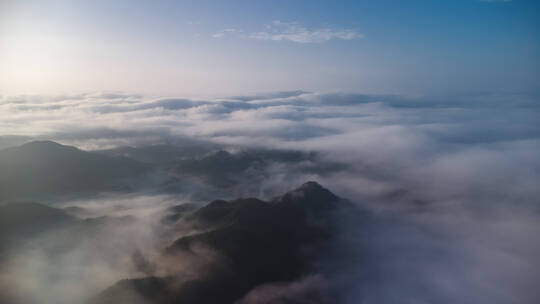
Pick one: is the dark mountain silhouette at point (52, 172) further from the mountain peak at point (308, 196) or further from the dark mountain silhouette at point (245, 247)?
the mountain peak at point (308, 196)

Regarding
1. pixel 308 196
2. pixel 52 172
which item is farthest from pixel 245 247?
pixel 52 172

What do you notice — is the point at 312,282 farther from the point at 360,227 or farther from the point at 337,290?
the point at 360,227

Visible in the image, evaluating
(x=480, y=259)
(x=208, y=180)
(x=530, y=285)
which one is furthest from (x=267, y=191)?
(x=530, y=285)

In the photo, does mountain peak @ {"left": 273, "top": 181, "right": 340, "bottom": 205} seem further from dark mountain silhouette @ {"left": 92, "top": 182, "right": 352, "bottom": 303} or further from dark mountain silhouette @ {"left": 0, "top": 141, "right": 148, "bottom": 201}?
dark mountain silhouette @ {"left": 0, "top": 141, "right": 148, "bottom": 201}

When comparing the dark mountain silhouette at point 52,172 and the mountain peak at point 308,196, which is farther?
the dark mountain silhouette at point 52,172

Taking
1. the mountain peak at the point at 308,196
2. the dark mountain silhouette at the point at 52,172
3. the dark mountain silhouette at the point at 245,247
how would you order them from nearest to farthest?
the dark mountain silhouette at the point at 245,247 → the mountain peak at the point at 308,196 → the dark mountain silhouette at the point at 52,172

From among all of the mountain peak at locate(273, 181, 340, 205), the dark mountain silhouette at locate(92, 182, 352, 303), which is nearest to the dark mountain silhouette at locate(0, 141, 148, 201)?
the dark mountain silhouette at locate(92, 182, 352, 303)

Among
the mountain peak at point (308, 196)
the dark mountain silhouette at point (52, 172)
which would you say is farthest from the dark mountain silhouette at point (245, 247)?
the dark mountain silhouette at point (52, 172)
